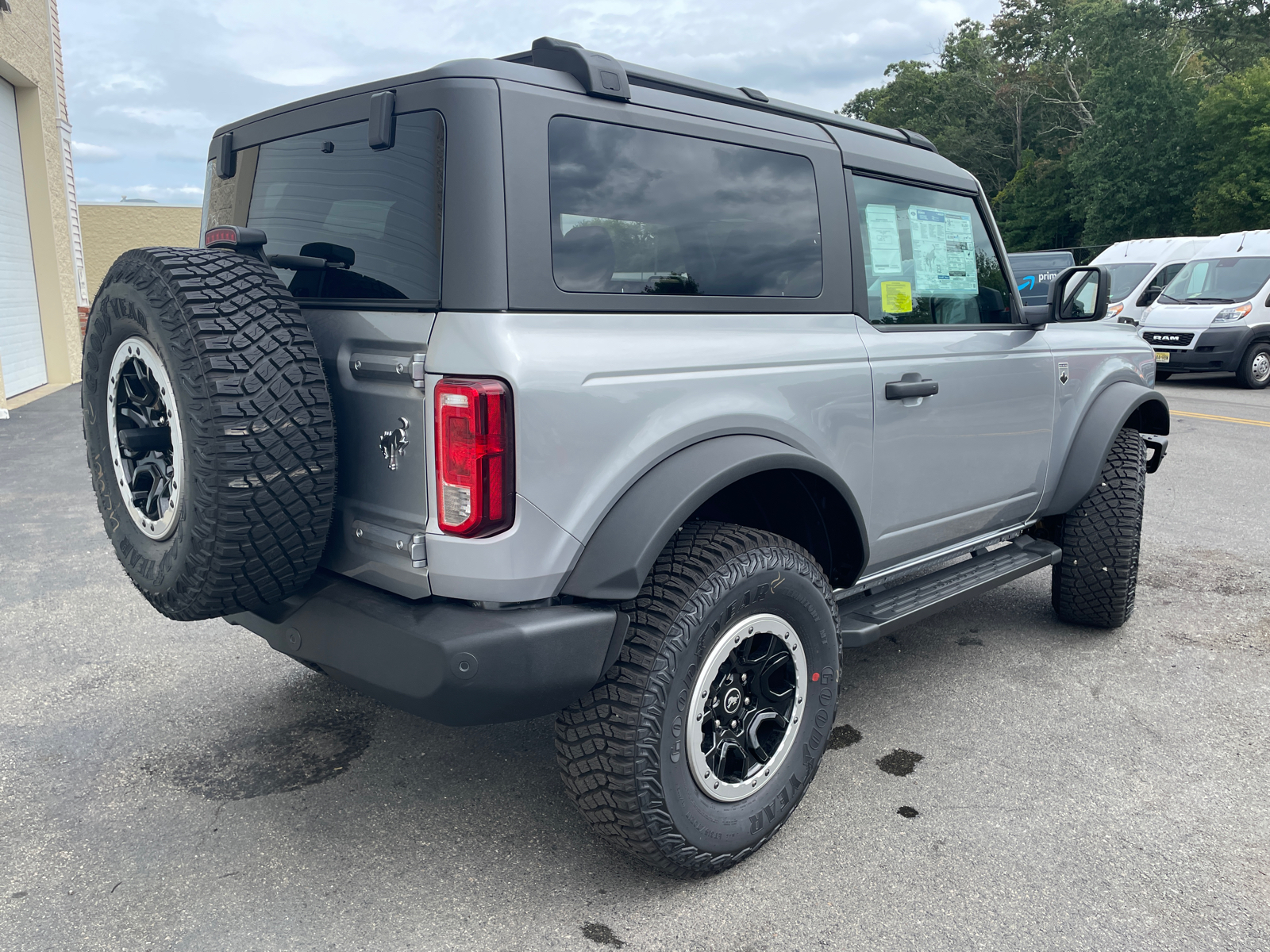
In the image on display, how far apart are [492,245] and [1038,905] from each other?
6.87ft

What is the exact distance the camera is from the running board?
123 inches

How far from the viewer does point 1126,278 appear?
1716cm

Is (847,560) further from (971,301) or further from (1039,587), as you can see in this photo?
(1039,587)

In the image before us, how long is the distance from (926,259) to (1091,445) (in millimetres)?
1254

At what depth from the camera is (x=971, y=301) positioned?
364 centimetres

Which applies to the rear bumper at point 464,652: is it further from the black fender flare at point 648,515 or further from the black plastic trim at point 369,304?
the black plastic trim at point 369,304

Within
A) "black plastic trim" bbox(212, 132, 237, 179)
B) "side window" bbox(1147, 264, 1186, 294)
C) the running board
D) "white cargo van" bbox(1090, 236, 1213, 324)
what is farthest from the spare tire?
"side window" bbox(1147, 264, 1186, 294)

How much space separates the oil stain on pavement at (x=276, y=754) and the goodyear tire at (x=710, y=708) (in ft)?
3.70

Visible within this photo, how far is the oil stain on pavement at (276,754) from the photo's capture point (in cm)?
304

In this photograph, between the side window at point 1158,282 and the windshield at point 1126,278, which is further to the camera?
the windshield at point 1126,278

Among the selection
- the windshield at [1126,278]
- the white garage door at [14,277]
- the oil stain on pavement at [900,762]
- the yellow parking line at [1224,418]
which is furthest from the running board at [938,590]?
the windshield at [1126,278]

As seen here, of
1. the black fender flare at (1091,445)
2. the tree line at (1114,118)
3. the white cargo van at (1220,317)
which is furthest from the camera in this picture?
the tree line at (1114,118)

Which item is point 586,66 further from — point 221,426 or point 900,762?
point 900,762

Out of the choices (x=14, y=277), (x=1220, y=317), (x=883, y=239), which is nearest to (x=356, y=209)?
(x=883, y=239)
